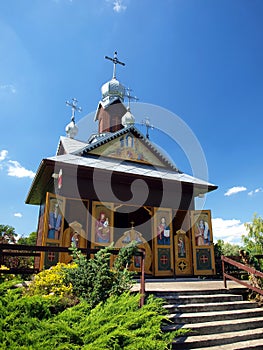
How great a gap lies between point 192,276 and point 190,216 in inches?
92.3

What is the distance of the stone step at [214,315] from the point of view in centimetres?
527

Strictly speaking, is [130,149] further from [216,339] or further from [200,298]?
[216,339]

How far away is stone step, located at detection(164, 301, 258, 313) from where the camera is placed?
5.59 meters

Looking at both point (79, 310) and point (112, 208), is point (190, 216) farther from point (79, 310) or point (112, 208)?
point (79, 310)

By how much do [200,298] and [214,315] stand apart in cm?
62

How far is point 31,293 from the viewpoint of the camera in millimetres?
5215

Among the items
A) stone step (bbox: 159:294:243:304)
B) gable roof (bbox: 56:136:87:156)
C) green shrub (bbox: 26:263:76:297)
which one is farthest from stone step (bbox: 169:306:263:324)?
Answer: gable roof (bbox: 56:136:87:156)

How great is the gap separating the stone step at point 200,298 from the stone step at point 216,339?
3.31 feet

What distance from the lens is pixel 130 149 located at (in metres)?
13.2

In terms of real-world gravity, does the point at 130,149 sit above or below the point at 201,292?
above

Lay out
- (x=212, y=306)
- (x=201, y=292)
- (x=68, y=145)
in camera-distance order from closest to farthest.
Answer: (x=212, y=306)
(x=201, y=292)
(x=68, y=145)

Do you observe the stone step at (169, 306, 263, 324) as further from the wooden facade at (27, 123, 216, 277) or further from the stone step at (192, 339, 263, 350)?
the wooden facade at (27, 123, 216, 277)

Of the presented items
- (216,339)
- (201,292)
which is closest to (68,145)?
(201,292)

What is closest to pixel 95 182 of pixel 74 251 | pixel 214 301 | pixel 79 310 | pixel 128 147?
pixel 128 147
